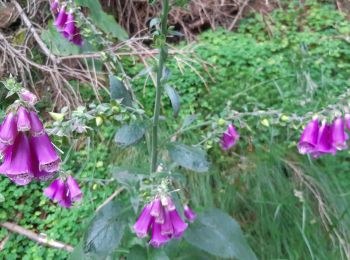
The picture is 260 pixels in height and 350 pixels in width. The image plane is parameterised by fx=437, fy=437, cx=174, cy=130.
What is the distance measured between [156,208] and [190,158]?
0.82 feet

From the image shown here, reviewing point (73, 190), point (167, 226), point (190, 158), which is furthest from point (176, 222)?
point (73, 190)

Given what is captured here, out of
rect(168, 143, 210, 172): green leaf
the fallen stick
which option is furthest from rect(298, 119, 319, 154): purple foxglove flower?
the fallen stick

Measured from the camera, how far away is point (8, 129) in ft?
2.55

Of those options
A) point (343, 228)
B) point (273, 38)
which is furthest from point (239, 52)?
point (343, 228)

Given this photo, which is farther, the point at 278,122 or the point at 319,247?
the point at 319,247

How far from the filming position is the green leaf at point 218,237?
47.7 inches

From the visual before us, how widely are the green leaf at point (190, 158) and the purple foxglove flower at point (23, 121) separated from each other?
0.50 meters

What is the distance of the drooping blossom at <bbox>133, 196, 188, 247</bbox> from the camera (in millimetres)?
977

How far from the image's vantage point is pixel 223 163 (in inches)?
84.8

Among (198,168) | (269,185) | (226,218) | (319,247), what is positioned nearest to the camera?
(198,168)

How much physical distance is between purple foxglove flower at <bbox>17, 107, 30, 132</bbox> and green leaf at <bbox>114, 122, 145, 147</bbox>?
414 mm

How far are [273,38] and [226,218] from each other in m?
2.13

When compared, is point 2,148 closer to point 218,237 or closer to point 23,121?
point 23,121

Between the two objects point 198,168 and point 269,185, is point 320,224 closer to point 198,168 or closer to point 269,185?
point 269,185
